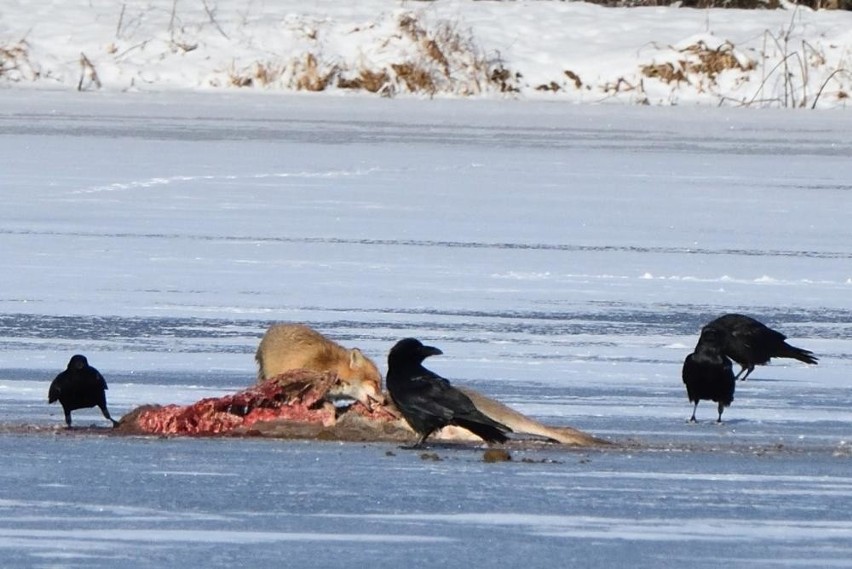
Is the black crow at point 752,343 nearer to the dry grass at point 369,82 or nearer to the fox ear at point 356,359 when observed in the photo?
the fox ear at point 356,359

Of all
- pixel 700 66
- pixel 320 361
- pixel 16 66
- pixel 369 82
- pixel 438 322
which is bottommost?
pixel 438 322

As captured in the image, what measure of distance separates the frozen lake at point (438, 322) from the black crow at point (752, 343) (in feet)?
0.44

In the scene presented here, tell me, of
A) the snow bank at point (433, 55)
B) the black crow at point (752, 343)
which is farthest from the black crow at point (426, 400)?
the snow bank at point (433, 55)

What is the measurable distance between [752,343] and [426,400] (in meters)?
1.81

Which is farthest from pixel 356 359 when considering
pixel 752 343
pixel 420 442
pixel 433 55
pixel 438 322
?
pixel 433 55

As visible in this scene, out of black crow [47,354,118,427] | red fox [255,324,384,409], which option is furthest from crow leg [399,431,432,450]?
black crow [47,354,118,427]

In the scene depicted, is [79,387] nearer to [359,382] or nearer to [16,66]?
[359,382]

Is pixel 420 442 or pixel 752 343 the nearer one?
pixel 420 442

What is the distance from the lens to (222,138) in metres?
17.7

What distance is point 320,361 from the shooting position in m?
6.27

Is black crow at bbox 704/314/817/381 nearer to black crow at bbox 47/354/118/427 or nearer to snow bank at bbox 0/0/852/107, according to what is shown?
black crow at bbox 47/354/118/427

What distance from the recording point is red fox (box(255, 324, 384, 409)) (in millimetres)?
6098

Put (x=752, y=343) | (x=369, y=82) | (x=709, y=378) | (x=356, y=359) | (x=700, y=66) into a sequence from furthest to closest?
1. (x=700, y=66)
2. (x=369, y=82)
3. (x=752, y=343)
4. (x=356, y=359)
5. (x=709, y=378)

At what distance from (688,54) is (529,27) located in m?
3.10
